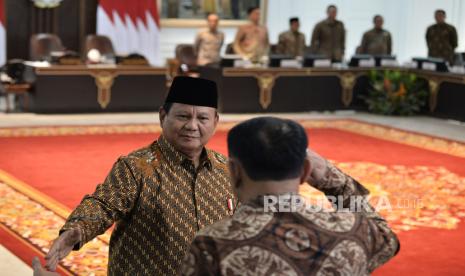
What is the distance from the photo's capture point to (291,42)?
15.3m

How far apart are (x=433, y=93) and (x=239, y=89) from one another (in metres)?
2.82

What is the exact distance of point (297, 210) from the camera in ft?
6.50

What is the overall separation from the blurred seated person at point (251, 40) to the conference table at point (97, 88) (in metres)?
1.46

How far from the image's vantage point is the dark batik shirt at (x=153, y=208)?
2881 mm

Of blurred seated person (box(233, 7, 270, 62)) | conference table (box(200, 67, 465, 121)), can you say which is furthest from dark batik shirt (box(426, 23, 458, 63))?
blurred seated person (box(233, 7, 270, 62))

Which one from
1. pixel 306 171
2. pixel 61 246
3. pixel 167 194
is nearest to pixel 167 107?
pixel 167 194

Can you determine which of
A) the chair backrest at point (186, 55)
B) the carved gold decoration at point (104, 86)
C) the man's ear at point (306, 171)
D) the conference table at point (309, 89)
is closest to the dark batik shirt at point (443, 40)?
the conference table at point (309, 89)

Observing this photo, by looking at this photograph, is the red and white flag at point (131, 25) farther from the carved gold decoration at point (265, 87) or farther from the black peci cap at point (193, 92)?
the black peci cap at point (193, 92)

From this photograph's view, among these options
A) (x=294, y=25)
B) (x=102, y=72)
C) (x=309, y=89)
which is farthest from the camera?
(x=294, y=25)

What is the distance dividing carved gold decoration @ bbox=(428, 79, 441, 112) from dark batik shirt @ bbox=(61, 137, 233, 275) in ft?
35.9

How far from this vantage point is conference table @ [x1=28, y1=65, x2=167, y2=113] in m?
12.7

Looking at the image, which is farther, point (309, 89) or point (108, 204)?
point (309, 89)

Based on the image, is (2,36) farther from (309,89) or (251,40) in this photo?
(309,89)

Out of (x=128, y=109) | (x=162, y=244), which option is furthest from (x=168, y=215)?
(x=128, y=109)
